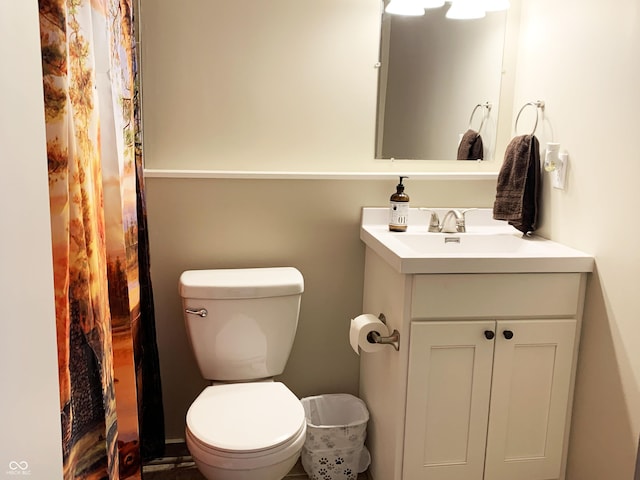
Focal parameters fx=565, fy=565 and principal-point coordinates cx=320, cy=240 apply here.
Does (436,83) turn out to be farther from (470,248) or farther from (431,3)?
(470,248)

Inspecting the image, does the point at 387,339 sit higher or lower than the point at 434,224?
lower

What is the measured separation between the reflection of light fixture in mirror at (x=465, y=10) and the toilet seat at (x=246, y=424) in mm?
1627

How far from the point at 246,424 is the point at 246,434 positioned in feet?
0.19

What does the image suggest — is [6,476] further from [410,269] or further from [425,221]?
[425,221]

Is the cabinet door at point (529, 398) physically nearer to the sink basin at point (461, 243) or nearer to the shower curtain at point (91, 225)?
the sink basin at point (461, 243)

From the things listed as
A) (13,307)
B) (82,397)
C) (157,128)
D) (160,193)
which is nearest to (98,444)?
(82,397)

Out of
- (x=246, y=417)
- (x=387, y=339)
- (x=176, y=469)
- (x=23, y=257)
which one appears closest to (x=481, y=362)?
(x=387, y=339)

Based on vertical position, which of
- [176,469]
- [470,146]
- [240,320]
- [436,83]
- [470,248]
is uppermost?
[436,83]

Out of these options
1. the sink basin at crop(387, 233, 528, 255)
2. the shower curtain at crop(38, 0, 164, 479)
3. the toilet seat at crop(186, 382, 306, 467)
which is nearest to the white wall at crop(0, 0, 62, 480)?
the shower curtain at crop(38, 0, 164, 479)

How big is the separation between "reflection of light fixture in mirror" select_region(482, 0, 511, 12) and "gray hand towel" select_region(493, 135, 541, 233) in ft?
1.86

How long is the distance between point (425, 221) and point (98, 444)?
1.55 metres

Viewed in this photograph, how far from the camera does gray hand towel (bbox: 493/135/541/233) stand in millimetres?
2139

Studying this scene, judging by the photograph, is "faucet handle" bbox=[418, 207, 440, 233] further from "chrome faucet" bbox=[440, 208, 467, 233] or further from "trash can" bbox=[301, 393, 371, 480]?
"trash can" bbox=[301, 393, 371, 480]

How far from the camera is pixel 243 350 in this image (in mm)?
2084
